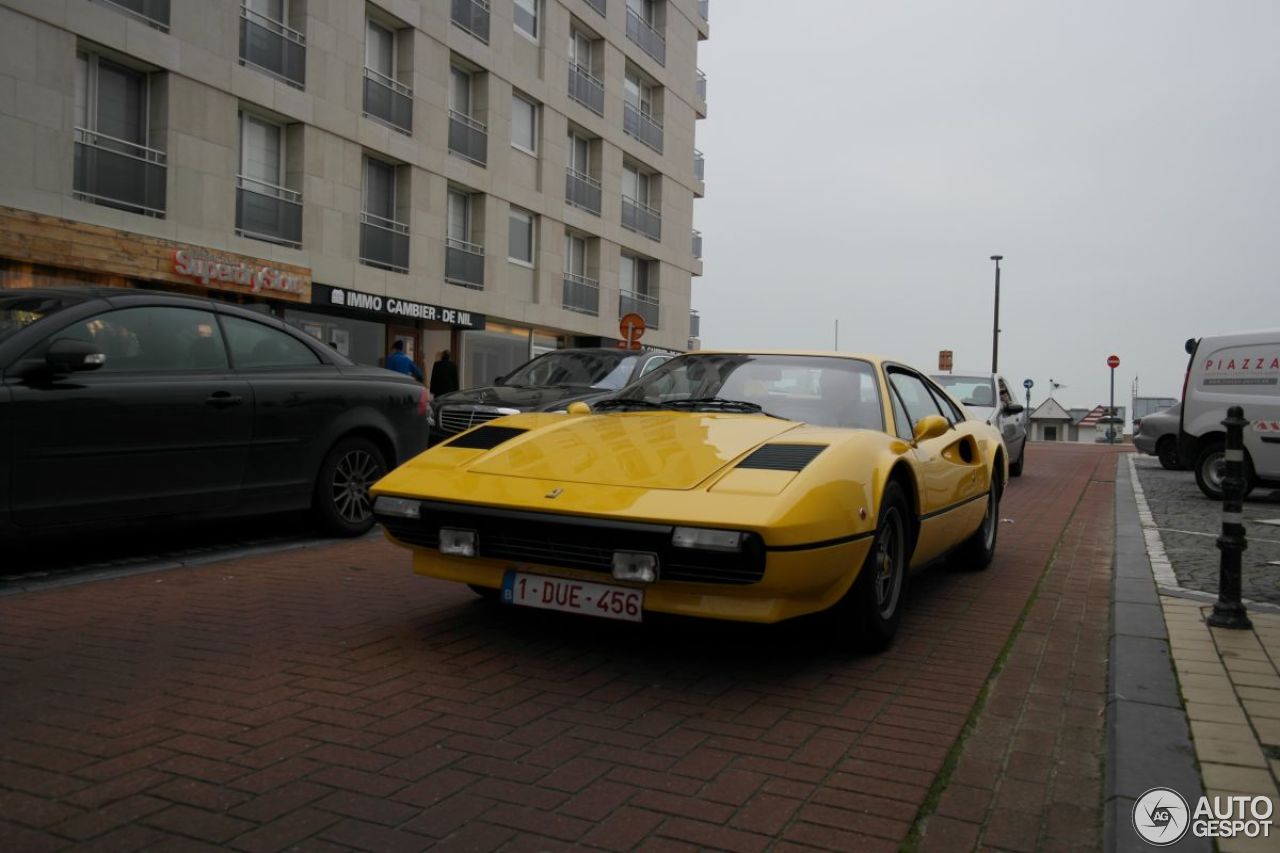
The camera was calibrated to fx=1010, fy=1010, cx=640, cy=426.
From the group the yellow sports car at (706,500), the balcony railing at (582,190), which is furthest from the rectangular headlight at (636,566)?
the balcony railing at (582,190)

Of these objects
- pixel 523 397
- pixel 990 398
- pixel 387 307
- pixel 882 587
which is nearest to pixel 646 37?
pixel 387 307

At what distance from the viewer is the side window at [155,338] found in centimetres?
577

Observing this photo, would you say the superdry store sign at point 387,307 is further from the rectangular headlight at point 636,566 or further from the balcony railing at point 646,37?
the rectangular headlight at point 636,566

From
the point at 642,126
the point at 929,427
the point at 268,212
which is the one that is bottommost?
the point at 929,427

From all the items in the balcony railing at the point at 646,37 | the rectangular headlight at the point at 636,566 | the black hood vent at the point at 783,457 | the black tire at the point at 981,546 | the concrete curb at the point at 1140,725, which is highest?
the balcony railing at the point at 646,37

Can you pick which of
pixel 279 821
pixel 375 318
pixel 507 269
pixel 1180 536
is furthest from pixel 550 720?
pixel 507 269

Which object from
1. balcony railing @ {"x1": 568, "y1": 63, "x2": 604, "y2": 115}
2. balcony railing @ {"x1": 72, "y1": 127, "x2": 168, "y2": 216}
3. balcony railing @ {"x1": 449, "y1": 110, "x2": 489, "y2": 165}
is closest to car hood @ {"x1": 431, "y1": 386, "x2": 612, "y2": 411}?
balcony railing @ {"x1": 72, "y1": 127, "x2": 168, "y2": 216}

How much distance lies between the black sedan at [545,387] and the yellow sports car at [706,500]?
505cm

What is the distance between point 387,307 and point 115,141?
6645mm

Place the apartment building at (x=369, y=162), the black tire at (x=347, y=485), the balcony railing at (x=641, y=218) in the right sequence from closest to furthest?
the black tire at (x=347, y=485) < the apartment building at (x=369, y=162) < the balcony railing at (x=641, y=218)

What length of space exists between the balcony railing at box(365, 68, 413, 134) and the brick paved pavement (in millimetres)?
17701

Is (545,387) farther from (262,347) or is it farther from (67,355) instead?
(67,355)

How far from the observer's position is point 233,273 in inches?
685

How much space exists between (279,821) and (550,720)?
3.52ft
